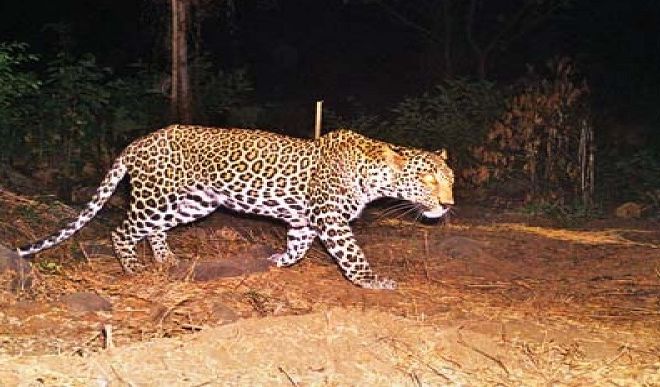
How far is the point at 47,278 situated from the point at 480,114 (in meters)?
10.1

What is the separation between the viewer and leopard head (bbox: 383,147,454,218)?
8.34 m

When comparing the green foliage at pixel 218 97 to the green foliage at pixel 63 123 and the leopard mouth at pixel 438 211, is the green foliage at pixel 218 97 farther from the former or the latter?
the leopard mouth at pixel 438 211

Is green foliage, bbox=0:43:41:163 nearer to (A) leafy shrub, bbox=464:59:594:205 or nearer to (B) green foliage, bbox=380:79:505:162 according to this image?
(B) green foliage, bbox=380:79:505:162

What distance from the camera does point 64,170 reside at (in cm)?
1307

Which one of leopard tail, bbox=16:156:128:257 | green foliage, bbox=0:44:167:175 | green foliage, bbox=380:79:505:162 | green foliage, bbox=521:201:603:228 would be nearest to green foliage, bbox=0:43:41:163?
green foliage, bbox=0:44:167:175

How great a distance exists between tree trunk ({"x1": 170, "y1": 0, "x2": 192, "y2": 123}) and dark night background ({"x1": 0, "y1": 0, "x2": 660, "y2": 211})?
435 cm

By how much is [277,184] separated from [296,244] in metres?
0.69

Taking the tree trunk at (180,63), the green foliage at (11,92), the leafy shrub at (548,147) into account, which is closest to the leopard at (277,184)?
the tree trunk at (180,63)

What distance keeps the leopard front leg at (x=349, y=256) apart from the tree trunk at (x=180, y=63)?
4250mm

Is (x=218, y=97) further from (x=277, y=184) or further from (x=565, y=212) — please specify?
(x=277, y=184)

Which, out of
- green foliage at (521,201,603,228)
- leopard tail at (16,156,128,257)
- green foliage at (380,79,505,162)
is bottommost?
green foliage at (521,201,603,228)

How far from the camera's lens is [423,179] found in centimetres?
834

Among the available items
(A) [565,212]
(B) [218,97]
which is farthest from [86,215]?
(B) [218,97]

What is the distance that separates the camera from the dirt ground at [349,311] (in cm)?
513
